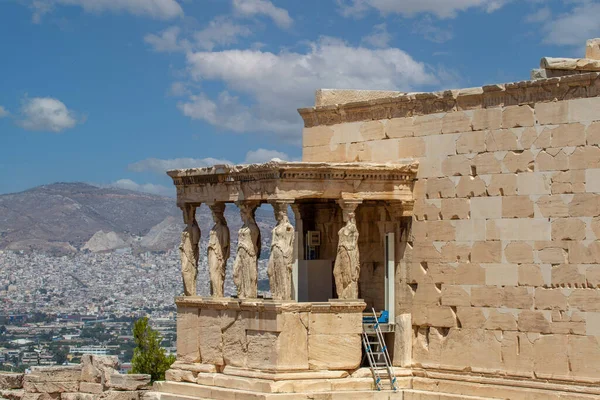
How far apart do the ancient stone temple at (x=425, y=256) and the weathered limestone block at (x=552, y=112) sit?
20 millimetres

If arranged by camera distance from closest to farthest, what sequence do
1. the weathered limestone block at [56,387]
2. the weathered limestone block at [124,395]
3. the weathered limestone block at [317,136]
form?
the weathered limestone block at [317,136] → the weathered limestone block at [124,395] → the weathered limestone block at [56,387]

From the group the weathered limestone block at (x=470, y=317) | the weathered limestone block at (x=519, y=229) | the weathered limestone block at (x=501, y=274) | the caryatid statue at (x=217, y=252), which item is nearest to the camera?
the weathered limestone block at (x=519, y=229)

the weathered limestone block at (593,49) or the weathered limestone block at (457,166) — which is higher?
the weathered limestone block at (593,49)

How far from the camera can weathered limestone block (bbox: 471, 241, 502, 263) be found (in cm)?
2169

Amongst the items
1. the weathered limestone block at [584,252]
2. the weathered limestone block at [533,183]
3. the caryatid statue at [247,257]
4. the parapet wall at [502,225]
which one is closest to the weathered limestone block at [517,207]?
the parapet wall at [502,225]

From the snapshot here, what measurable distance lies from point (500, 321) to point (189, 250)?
6.18 m

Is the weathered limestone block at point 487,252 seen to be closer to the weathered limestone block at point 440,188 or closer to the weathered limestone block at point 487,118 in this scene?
the weathered limestone block at point 440,188

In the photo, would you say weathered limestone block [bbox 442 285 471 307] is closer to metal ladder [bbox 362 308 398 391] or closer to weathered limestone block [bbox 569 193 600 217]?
metal ladder [bbox 362 308 398 391]

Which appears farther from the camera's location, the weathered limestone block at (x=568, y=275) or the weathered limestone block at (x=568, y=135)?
the weathered limestone block at (x=568, y=135)

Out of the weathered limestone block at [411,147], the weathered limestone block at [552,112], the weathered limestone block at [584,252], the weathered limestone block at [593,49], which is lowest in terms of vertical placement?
the weathered limestone block at [584,252]

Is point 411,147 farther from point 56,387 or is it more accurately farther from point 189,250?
point 56,387

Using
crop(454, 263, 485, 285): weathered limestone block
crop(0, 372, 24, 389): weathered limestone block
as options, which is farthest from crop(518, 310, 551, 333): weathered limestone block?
crop(0, 372, 24, 389): weathered limestone block

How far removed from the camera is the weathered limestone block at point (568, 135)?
20656 millimetres

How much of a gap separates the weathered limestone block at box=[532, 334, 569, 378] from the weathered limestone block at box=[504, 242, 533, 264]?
119 centimetres
